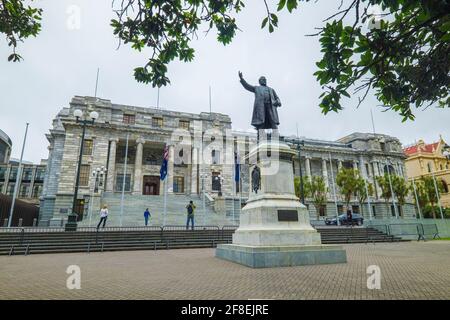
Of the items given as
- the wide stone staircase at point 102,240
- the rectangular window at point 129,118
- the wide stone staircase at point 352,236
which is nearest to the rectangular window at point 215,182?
the rectangular window at point 129,118

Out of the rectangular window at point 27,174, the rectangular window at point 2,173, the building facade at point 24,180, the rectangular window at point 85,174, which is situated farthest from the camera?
the rectangular window at point 27,174

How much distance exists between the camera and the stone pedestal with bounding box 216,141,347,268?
7504mm

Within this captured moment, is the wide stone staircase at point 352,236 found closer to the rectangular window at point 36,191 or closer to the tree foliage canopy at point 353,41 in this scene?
the tree foliage canopy at point 353,41

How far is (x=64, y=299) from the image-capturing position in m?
4.06

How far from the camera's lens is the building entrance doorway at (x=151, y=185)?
3888cm

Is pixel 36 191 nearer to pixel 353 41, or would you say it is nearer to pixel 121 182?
pixel 121 182

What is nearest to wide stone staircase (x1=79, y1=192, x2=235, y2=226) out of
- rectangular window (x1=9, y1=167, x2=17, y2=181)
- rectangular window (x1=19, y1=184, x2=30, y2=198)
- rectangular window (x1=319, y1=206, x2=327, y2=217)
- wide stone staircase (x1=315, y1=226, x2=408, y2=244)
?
wide stone staircase (x1=315, y1=226, x2=408, y2=244)

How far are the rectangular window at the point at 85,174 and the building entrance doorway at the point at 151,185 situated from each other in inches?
299

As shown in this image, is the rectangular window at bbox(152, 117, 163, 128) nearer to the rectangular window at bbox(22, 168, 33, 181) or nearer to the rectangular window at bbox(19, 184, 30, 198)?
the rectangular window at bbox(22, 168, 33, 181)

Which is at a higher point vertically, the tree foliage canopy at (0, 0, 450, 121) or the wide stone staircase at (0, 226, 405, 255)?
the tree foliage canopy at (0, 0, 450, 121)

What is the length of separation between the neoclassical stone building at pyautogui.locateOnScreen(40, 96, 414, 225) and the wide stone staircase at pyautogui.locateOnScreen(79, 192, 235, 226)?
11cm

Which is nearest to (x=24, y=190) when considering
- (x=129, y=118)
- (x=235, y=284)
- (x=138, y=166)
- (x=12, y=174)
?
(x=12, y=174)

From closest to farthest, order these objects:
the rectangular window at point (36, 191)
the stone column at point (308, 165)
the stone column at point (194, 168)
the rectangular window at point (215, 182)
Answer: the stone column at point (194, 168) → the rectangular window at point (215, 182) → the stone column at point (308, 165) → the rectangular window at point (36, 191)
